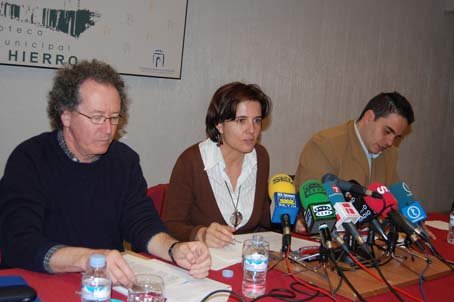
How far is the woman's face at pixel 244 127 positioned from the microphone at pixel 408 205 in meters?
0.75

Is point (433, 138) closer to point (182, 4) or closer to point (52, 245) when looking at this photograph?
point (182, 4)

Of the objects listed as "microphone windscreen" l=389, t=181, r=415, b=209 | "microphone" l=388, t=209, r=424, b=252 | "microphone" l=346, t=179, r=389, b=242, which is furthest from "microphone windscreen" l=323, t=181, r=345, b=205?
"microphone windscreen" l=389, t=181, r=415, b=209

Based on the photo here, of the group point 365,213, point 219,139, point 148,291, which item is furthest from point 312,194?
point 219,139

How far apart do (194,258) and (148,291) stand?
0.32 metres

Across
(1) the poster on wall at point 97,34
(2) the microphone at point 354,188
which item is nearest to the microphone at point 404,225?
(2) the microphone at point 354,188

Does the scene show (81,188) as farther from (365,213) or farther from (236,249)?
(365,213)

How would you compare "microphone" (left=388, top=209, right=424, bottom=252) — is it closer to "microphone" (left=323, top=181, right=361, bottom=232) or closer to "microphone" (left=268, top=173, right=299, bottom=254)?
"microphone" (left=323, top=181, right=361, bottom=232)

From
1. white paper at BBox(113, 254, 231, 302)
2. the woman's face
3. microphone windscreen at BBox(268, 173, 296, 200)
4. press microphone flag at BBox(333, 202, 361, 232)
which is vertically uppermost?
the woman's face

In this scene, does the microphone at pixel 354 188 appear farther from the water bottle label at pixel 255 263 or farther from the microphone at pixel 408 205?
the water bottle label at pixel 255 263

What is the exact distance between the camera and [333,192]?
2.08 meters

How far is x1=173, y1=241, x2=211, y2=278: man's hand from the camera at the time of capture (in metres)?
1.89

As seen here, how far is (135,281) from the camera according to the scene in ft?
5.55

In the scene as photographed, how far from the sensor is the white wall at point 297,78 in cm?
396

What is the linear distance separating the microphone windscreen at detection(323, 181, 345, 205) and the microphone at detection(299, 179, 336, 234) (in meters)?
0.05
